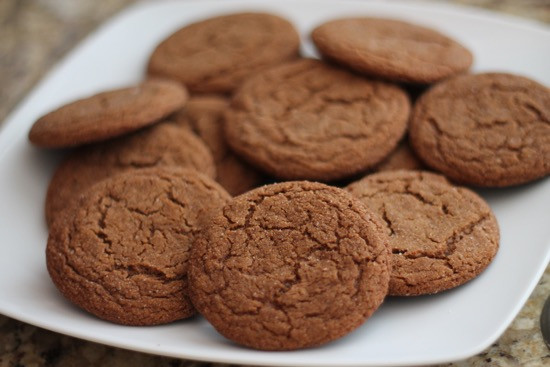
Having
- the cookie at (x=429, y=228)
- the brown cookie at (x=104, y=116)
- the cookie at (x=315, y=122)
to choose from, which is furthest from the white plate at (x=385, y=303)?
the cookie at (x=315, y=122)

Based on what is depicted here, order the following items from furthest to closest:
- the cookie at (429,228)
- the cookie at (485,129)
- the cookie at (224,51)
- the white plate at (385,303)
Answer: the cookie at (224,51)
the cookie at (485,129)
the cookie at (429,228)
the white plate at (385,303)

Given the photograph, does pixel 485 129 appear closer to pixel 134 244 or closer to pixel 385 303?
pixel 385 303

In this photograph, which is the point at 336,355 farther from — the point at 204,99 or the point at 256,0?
the point at 256,0

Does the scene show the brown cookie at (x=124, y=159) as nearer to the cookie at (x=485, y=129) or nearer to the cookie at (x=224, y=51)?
the cookie at (x=224, y=51)

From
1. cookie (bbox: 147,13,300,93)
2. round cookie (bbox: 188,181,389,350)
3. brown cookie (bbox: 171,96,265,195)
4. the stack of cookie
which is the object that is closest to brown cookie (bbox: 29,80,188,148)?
the stack of cookie

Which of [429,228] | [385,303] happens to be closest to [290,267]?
[385,303]

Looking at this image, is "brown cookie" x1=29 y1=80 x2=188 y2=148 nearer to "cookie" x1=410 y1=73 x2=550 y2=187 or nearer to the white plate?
the white plate
